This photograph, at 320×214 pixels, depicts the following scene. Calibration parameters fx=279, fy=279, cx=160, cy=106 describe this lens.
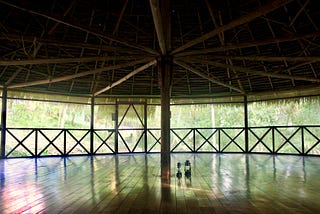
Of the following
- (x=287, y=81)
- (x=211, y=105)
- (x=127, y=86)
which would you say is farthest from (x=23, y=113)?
(x=287, y=81)

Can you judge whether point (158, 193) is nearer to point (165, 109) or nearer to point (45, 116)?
point (165, 109)

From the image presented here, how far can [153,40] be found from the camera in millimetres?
8047

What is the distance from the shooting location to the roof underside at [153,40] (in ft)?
17.9

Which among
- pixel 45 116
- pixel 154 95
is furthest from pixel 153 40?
pixel 45 116

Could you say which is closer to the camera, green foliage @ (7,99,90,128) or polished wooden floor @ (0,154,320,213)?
polished wooden floor @ (0,154,320,213)

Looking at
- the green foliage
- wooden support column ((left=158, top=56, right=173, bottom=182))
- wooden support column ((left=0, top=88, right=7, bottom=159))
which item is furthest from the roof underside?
the green foliage

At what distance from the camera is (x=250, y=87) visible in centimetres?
1020

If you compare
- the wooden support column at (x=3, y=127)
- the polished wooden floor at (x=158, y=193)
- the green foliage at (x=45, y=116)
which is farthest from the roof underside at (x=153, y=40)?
the green foliage at (x=45, y=116)

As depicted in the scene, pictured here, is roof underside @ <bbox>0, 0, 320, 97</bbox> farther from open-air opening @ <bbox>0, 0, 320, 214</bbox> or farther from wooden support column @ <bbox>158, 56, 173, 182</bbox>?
wooden support column @ <bbox>158, 56, 173, 182</bbox>

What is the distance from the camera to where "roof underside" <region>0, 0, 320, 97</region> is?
544cm

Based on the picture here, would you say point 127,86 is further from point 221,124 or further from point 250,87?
point 221,124

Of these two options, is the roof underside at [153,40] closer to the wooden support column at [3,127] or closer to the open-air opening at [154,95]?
the open-air opening at [154,95]

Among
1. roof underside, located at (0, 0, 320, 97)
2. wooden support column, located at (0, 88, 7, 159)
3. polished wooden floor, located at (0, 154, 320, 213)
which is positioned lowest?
polished wooden floor, located at (0, 154, 320, 213)

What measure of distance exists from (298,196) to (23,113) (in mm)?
13626
